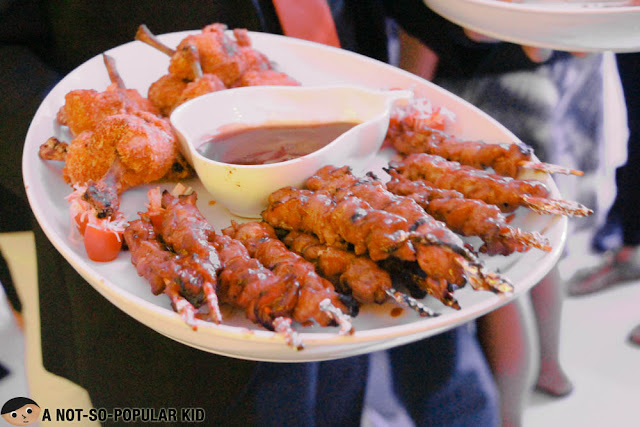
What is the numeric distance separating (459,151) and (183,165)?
3.70ft

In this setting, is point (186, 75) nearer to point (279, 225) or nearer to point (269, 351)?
point (279, 225)

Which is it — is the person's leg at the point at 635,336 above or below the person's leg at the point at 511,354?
below

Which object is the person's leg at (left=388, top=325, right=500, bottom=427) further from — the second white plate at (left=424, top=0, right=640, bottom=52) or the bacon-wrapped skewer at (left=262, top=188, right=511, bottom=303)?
the second white plate at (left=424, top=0, right=640, bottom=52)

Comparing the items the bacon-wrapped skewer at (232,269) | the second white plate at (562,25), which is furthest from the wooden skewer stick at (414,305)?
the second white plate at (562,25)

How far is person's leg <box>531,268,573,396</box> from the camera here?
1.80 m

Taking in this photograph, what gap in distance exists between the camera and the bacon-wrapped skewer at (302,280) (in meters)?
1.22

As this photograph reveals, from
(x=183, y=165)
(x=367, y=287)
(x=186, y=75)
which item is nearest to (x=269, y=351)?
(x=367, y=287)

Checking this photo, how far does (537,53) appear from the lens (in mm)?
2625

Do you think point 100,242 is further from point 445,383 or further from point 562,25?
point 562,25

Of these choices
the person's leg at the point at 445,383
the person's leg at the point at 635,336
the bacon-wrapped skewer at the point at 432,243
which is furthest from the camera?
the person's leg at the point at 635,336

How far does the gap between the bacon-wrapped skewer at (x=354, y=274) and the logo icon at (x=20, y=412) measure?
1.06m

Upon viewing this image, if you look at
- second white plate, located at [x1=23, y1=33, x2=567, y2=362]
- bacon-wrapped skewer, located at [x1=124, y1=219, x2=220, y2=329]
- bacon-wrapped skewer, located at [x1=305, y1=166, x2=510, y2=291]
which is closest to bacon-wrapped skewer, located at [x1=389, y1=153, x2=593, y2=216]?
second white plate, located at [x1=23, y1=33, x2=567, y2=362]

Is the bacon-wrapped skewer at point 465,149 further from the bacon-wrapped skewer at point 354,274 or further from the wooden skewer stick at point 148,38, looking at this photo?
the wooden skewer stick at point 148,38

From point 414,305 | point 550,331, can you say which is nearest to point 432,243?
point 414,305
